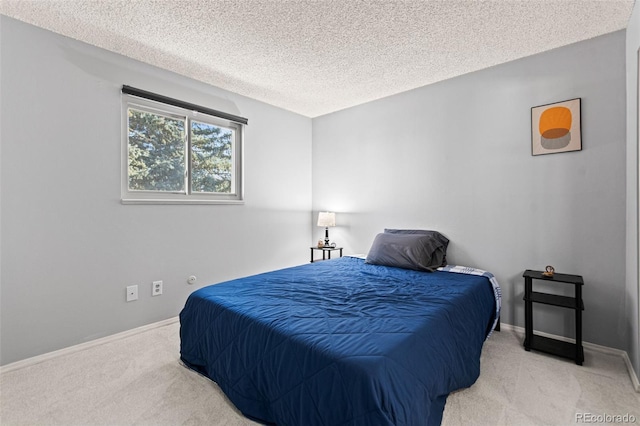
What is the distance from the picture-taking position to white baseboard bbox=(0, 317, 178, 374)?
218 cm

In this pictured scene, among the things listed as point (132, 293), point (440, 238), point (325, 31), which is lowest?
point (132, 293)

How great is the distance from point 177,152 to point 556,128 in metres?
3.50

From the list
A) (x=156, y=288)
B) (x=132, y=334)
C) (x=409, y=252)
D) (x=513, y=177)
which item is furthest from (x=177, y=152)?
(x=513, y=177)

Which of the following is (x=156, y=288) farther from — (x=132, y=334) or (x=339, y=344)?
(x=339, y=344)

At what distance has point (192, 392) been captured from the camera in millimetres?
1888

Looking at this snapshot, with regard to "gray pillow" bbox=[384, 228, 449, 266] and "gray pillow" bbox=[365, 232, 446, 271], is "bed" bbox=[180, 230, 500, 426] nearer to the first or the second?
"gray pillow" bbox=[365, 232, 446, 271]

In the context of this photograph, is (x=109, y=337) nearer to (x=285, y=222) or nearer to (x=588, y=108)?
(x=285, y=222)

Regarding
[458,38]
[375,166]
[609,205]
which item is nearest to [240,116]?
[375,166]

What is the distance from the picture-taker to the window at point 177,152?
2.84 m

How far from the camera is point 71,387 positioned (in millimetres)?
1955

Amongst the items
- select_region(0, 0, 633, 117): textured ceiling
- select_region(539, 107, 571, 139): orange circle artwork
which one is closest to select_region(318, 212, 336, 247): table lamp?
select_region(0, 0, 633, 117): textured ceiling

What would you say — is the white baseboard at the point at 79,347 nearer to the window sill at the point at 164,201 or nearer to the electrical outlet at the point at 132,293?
the electrical outlet at the point at 132,293

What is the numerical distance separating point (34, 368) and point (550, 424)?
10.7 feet

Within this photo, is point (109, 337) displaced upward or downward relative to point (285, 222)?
downward
